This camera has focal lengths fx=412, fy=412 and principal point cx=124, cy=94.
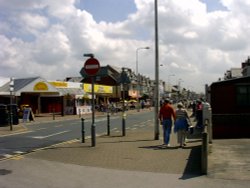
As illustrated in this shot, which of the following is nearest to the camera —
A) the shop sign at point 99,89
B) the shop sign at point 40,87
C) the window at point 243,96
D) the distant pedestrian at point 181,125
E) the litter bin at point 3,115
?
the distant pedestrian at point 181,125

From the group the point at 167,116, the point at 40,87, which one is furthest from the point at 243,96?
the point at 40,87

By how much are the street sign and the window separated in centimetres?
954

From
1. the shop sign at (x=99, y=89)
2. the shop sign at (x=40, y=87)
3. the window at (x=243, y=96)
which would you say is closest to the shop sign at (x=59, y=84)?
the shop sign at (x=40, y=87)

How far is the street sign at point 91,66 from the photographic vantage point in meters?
14.3

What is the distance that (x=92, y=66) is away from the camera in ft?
47.1

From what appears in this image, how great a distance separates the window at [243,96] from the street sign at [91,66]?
9.54 m

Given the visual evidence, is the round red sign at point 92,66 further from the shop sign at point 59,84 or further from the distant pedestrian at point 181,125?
the shop sign at point 59,84

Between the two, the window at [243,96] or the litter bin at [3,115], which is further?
the litter bin at [3,115]

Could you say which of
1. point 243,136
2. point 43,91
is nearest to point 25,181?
point 243,136

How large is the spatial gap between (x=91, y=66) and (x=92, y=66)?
0.13 ft

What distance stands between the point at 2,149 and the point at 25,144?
162cm

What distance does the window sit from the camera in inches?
819

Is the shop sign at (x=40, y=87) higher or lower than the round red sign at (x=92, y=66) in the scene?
higher

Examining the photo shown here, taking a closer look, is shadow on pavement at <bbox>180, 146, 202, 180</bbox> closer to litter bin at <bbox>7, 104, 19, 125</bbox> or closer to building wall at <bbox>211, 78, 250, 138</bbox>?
building wall at <bbox>211, 78, 250, 138</bbox>
